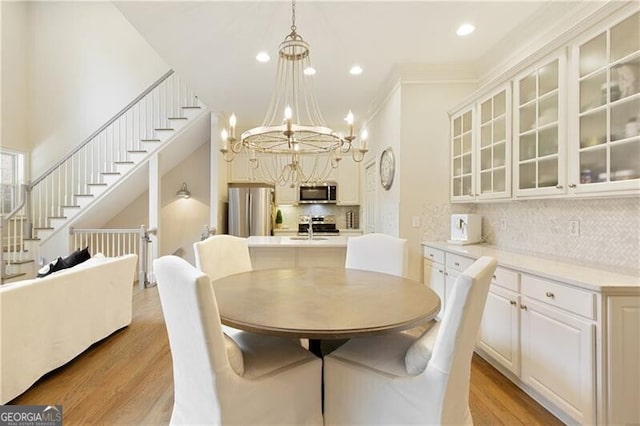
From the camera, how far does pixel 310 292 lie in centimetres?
182

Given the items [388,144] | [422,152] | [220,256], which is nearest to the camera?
[220,256]

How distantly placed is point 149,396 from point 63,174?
17.4ft

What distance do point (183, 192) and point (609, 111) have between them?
6.07 metres

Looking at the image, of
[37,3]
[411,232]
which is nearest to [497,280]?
[411,232]

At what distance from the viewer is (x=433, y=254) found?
3281 mm

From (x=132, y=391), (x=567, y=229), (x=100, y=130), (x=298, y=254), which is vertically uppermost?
(x=100, y=130)

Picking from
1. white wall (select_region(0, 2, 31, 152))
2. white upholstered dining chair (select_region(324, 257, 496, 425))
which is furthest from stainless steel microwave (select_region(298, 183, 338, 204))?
white wall (select_region(0, 2, 31, 152))

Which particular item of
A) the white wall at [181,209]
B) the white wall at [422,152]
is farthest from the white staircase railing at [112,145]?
the white wall at [422,152]

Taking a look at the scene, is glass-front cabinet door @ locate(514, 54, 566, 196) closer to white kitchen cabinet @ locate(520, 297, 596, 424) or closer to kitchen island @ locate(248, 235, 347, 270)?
white kitchen cabinet @ locate(520, 297, 596, 424)

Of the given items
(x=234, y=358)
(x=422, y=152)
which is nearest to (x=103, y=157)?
(x=422, y=152)

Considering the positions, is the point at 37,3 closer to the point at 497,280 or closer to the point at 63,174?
the point at 63,174

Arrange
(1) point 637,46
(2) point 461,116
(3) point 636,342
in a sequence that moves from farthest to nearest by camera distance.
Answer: (2) point 461,116 < (1) point 637,46 < (3) point 636,342

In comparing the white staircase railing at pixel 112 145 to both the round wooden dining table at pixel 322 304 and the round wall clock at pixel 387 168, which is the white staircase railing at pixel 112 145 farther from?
the round wooden dining table at pixel 322 304

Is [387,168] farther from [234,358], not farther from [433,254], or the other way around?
[234,358]
